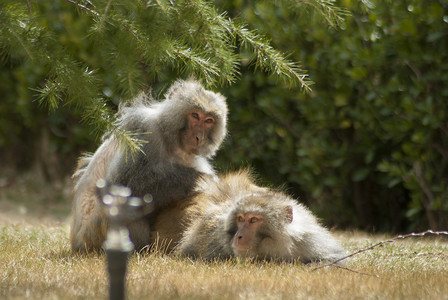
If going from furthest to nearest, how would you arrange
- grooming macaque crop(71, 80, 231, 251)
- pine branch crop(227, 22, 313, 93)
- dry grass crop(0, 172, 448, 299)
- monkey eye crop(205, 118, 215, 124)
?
monkey eye crop(205, 118, 215, 124), grooming macaque crop(71, 80, 231, 251), pine branch crop(227, 22, 313, 93), dry grass crop(0, 172, 448, 299)

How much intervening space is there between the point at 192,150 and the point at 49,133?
25.0 feet

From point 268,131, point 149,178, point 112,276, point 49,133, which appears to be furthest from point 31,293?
point 49,133

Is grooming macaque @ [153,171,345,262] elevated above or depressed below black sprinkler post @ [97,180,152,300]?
below

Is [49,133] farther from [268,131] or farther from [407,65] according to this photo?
[407,65]

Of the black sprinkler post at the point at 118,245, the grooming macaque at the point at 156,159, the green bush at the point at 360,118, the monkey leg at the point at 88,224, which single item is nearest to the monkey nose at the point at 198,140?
the grooming macaque at the point at 156,159

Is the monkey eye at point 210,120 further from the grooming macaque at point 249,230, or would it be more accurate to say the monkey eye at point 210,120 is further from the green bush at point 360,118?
the green bush at point 360,118

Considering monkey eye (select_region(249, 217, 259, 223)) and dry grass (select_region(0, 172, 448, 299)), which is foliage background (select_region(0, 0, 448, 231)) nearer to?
dry grass (select_region(0, 172, 448, 299))

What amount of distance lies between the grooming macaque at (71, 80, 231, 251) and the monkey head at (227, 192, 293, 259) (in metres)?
0.81

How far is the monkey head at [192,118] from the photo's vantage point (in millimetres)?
5480

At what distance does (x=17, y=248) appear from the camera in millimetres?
5219

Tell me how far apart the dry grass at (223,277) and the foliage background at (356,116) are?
1871 millimetres

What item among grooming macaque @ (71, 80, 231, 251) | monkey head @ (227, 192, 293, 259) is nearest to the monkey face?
grooming macaque @ (71, 80, 231, 251)

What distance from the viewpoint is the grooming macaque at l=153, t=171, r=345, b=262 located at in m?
4.73

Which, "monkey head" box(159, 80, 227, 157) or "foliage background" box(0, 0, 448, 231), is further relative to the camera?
"foliage background" box(0, 0, 448, 231)
